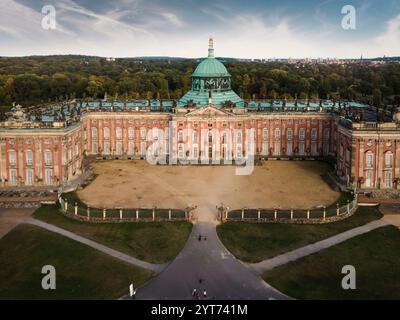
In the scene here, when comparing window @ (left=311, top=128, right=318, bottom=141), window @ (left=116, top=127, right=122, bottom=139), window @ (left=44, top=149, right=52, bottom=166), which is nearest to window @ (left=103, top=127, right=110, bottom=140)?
window @ (left=116, top=127, right=122, bottom=139)

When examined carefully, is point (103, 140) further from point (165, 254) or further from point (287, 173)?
point (165, 254)

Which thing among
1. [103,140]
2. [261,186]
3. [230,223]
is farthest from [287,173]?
[103,140]

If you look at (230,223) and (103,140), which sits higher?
(103,140)

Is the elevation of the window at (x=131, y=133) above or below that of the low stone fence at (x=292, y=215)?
above

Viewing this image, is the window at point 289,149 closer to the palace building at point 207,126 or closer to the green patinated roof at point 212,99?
the palace building at point 207,126

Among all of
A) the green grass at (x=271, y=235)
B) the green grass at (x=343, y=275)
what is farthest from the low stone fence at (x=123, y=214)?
the green grass at (x=343, y=275)

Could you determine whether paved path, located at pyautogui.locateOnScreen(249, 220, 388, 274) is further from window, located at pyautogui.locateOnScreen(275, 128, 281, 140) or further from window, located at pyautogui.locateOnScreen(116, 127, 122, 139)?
window, located at pyautogui.locateOnScreen(116, 127, 122, 139)
